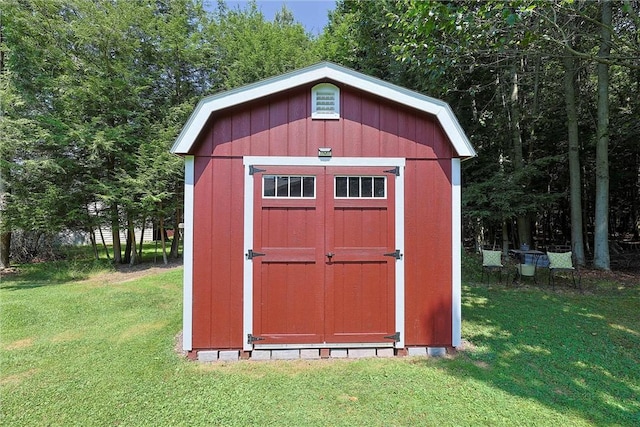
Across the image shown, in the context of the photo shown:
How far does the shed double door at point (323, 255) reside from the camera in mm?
3518

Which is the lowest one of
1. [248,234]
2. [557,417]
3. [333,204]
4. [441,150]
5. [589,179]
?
[557,417]

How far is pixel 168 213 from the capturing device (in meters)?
9.83

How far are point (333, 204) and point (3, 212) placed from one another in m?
9.05

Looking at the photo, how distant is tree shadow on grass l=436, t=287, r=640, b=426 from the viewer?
108 inches

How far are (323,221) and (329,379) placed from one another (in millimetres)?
1594

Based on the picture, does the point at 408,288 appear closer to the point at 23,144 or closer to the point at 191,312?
the point at 191,312

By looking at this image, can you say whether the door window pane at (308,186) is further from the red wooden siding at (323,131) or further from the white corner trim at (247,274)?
the white corner trim at (247,274)

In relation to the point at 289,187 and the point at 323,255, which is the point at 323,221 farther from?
the point at 289,187

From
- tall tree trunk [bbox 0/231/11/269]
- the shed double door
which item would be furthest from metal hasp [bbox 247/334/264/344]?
tall tree trunk [bbox 0/231/11/269]

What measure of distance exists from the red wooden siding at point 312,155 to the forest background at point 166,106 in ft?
12.2

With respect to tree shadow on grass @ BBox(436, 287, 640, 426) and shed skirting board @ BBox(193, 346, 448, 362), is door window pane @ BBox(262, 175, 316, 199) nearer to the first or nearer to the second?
shed skirting board @ BBox(193, 346, 448, 362)

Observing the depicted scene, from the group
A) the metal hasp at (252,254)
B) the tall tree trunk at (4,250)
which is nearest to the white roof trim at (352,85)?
the metal hasp at (252,254)

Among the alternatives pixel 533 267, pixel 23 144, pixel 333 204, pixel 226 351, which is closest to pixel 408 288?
pixel 333 204

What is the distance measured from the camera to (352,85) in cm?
350
